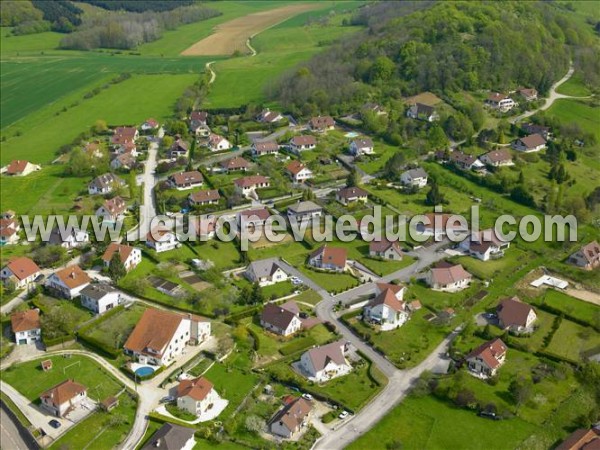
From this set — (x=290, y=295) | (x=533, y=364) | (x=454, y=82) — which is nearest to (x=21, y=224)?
(x=290, y=295)

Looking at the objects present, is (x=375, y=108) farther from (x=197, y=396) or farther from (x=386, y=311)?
(x=197, y=396)

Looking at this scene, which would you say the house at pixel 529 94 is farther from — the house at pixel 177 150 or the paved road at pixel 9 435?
the paved road at pixel 9 435

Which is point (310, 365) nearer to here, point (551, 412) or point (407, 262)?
point (551, 412)

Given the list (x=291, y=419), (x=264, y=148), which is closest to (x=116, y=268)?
(x=291, y=419)

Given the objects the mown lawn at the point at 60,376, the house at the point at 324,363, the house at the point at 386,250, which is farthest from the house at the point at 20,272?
the house at the point at 386,250

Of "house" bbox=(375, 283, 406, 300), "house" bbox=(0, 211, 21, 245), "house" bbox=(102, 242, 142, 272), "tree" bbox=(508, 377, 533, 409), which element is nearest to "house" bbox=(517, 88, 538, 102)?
"house" bbox=(375, 283, 406, 300)

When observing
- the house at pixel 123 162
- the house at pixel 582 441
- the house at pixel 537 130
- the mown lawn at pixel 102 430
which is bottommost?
the house at pixel 537 130
